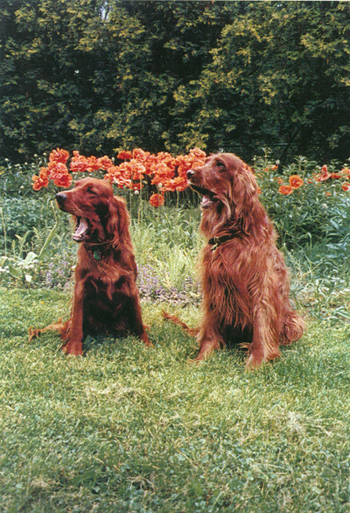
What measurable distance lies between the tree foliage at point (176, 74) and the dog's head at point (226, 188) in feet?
7.58

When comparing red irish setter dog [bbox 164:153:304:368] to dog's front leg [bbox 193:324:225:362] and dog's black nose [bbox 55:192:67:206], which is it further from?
dog's black nose [bbox 55:192:67:206]

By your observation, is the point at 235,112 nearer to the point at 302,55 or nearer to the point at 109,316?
the point at 302,55

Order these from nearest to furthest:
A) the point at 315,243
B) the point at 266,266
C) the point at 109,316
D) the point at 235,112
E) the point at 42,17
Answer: the point at 266,266, the point at 109,316, the point at 42,17, the point at 315,243, the point at 235,112

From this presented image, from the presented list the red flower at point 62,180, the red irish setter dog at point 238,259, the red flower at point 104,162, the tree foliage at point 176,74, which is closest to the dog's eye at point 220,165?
the red irish setter dog at point 238,259

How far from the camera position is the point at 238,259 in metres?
2.55

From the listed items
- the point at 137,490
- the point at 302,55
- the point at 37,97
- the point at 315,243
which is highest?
the point at 302,55

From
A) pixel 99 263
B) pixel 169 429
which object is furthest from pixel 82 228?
pixel 169 429

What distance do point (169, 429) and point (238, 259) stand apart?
101cm

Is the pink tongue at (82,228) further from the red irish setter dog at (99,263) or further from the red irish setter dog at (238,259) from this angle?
the red irish setter dog at (238,259)

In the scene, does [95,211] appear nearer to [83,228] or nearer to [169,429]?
[83,228]

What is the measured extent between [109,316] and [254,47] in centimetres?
307

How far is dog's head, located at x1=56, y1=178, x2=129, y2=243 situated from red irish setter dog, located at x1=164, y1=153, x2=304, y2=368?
48 centimetres

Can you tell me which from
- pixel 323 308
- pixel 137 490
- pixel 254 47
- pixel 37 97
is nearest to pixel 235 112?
pixel 254 47

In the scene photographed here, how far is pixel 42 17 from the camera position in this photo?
4020 mm
